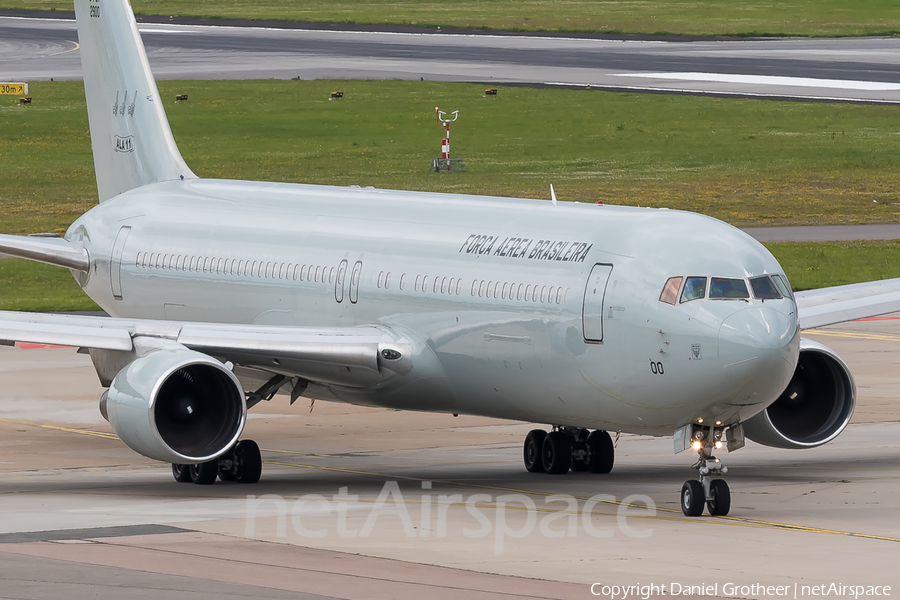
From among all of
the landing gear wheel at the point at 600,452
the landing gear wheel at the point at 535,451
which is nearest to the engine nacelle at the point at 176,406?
the landing gear wheel at the point at 535,451

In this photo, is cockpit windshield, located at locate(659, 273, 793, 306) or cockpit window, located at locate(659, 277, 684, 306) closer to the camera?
cockpit windshield, located at locate(659, 273, 793, 306)

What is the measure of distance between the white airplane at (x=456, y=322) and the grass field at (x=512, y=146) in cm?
3185

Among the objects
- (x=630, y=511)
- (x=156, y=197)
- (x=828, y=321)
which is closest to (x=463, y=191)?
(x=156, y=197)

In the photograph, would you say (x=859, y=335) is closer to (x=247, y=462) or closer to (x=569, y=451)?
(x=569, y=451)

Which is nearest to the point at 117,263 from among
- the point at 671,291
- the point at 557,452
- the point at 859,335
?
the point at 557,452

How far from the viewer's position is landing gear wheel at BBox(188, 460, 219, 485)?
1098 inches

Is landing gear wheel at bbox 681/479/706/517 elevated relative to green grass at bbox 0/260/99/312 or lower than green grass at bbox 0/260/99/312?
lower

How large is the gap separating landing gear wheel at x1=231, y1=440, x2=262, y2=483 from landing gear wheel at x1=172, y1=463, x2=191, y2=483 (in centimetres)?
75

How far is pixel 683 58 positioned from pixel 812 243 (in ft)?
177

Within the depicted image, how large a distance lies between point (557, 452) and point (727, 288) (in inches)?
251

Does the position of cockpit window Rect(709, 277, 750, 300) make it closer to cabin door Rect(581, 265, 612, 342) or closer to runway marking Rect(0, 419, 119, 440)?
cabin door Rect(581, 265, 612, 342)

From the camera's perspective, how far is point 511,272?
25.8 metres

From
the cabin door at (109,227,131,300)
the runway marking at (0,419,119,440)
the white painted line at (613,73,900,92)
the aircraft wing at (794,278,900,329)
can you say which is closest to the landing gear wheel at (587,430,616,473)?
the aircraft wing at (794,278,900,329)

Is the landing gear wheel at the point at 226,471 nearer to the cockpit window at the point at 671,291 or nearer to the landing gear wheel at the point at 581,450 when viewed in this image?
the landing gear wheel at the point at 581,450
